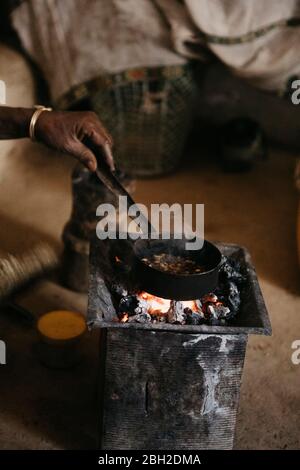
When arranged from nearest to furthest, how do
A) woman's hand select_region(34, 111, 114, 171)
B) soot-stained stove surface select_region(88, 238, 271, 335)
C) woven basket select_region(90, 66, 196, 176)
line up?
soot-stained stove surface select_region(88, 238, 271, 335)
woman's hand select_region(34, 111, 114, 171)
woven basket select_region(90, 66, 196, 176)

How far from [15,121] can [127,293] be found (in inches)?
33.4

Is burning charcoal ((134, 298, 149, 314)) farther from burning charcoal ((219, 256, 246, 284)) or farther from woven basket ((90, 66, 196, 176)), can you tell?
woven basket ((90, 66, 196, 176))

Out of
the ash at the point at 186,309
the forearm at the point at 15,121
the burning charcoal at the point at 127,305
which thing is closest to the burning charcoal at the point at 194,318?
the ash at the point at 186,309

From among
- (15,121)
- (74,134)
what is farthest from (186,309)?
(15,121)

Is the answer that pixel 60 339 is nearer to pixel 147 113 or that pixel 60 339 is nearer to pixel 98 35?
pixel 147 113

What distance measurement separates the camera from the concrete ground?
2635mm

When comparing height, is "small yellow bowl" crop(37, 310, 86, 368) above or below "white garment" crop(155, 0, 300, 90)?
below

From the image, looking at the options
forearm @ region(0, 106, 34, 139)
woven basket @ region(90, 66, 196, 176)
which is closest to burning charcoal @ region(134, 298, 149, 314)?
forearm @ region(0, 106, 34, 139)

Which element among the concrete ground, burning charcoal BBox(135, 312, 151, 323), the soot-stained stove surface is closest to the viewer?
the soot-stained stove surface

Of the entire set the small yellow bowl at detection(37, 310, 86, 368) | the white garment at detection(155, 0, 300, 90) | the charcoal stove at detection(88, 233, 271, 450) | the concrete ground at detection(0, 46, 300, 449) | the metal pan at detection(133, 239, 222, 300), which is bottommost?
the concrete ground at detection(0, 46, 300, 449)

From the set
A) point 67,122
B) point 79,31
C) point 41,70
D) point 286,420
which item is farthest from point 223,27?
point 286,420

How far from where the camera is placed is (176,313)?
2371 mm

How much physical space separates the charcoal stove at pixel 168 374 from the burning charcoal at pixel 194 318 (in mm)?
31

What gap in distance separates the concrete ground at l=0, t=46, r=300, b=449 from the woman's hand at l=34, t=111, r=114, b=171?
1031 mm
